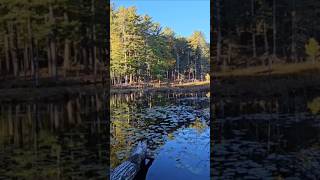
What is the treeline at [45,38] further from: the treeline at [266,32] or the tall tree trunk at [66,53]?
the treeline at [266,32]

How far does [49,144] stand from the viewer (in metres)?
12.5

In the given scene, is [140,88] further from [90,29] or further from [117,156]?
[117,156]

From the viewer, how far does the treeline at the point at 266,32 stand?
33.9m

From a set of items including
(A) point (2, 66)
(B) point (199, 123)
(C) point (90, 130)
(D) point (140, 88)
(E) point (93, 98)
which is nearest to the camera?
(C) point (90, 130)

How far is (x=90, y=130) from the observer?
15.8m

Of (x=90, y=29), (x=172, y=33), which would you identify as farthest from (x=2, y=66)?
(x=172, y=33)

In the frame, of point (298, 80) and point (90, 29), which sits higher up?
point (90, 29)

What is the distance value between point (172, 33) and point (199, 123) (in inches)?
2112

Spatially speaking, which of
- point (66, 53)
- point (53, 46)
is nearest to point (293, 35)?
point (66, 53)

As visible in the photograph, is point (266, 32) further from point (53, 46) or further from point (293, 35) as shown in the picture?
point (53, 46)

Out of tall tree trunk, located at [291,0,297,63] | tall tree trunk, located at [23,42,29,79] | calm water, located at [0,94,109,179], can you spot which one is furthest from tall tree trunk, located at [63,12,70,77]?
tall tree trunk, located at [291,0,297,63]

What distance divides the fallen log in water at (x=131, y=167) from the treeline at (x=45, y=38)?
17523mm

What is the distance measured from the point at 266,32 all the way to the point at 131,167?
28.8 m

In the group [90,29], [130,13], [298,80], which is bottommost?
[298,80]
